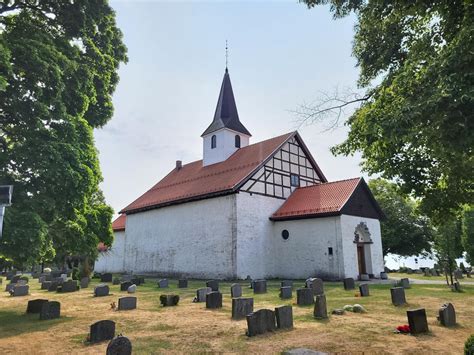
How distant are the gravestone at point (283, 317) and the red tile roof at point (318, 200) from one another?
1298 cm

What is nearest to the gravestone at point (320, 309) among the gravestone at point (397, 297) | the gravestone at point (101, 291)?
the gravestone at point (397, 297)

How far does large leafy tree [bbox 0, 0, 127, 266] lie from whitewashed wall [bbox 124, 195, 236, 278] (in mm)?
10433

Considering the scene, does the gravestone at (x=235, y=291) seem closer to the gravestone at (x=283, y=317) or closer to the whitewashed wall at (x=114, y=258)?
the gravestone at (x=283, y=317)

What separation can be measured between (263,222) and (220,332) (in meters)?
15.2

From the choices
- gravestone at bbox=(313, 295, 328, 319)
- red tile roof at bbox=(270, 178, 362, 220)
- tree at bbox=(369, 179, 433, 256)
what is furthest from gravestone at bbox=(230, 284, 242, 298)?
A: tree at bbox=(369, 179, 433, 256)

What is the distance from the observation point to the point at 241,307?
8492 mm

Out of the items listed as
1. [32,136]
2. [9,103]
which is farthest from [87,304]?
[9,103]

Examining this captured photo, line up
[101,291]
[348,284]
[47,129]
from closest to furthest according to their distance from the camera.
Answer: [47,129]
[101,291]
[348,284]

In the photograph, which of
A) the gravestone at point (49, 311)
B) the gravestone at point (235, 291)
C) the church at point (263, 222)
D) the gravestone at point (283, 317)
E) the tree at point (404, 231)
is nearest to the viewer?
the gravestone at point (283, 317)

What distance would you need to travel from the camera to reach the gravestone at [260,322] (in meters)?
6.66

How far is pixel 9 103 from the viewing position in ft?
30.1

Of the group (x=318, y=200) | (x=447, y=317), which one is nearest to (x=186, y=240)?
(x=318, y=200)

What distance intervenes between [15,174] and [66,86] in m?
2.92

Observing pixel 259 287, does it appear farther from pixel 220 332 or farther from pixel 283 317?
pixel 220 332
